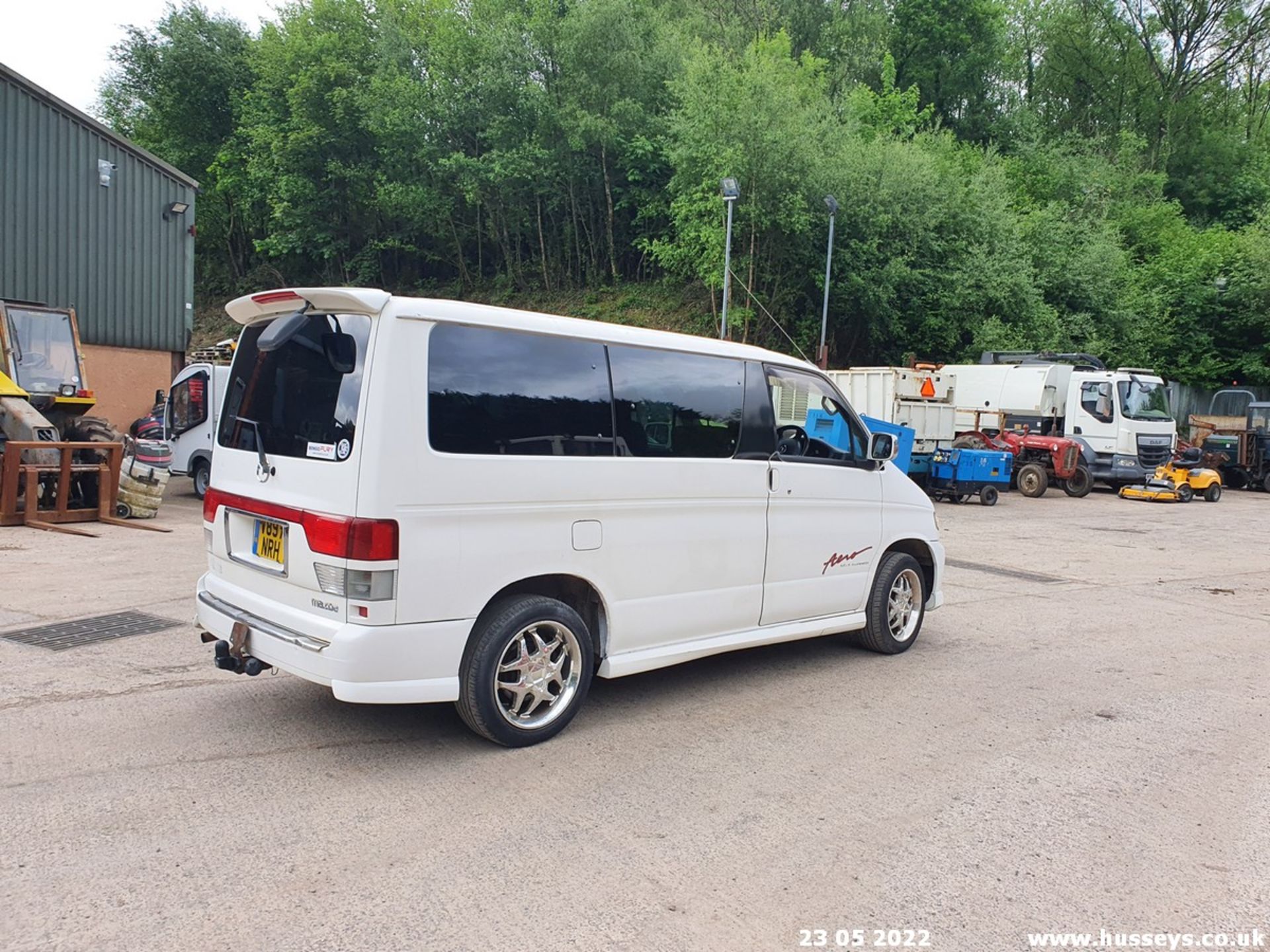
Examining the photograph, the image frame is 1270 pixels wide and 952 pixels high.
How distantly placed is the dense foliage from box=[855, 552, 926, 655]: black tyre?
19.5 metres

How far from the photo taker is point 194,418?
1471cm

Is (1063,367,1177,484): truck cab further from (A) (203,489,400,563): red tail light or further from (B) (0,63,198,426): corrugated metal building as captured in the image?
(A) (203,489,400,563): red tail light

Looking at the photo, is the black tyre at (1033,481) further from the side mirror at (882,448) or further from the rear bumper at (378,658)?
the rear bumper at (378,658)

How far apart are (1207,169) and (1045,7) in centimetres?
1221

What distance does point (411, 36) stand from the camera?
118ft

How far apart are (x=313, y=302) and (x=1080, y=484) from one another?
20958mm

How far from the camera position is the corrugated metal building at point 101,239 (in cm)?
1722

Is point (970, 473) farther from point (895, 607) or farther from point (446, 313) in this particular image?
point (446, 313)

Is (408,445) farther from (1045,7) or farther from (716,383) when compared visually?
(1045,7)

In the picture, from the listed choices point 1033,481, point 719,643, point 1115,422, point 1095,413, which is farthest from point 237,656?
point 1115,422

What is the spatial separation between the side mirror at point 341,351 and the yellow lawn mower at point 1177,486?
21114 millimetres

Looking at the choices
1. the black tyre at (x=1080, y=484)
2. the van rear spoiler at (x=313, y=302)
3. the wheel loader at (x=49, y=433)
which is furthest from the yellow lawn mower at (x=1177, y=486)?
the van rear spoiler at (x=313, y=302)

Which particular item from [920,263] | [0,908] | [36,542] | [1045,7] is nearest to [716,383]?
[0,908]

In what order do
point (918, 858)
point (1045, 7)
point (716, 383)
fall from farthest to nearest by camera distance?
point (1045, 7), point (716, 383), point (918, 858)
